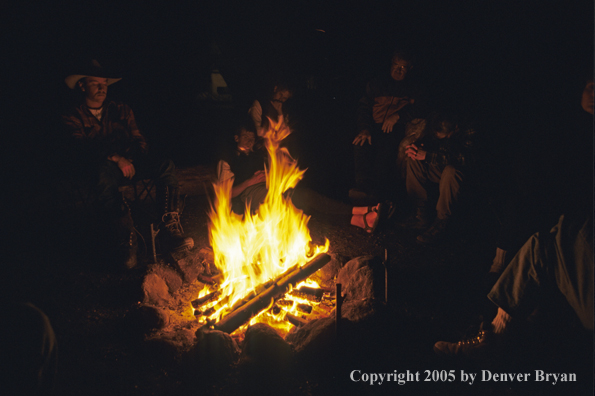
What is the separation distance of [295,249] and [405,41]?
20.4 ft

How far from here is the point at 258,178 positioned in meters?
4.98

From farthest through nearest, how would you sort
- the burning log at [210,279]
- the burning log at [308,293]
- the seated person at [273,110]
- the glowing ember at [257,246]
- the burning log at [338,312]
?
the seated person at [273,110], the burning log at [210,279], the burning log at [308,293], the glowing ember at [257,246], the burning log at [338,312]

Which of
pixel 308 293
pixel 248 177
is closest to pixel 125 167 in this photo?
pixel 248 177

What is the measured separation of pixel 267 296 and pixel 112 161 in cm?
283

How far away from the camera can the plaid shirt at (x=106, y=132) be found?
436cm

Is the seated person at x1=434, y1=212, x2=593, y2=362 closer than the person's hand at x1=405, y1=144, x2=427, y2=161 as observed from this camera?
Yes

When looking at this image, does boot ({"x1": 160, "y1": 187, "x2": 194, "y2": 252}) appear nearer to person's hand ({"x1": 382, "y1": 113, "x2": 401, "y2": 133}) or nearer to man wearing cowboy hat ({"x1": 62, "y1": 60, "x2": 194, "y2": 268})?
man wearing cowboy hat ({"x1": 62, "y1": 60, "x2": 194, "y2": 268})

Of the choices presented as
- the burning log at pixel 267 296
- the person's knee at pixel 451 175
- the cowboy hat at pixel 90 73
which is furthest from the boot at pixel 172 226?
the person's knee at pixel 451 175

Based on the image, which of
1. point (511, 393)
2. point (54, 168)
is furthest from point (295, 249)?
point (54, 168)

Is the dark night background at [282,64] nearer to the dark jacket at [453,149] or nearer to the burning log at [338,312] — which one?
the dark jacket at [453,149]

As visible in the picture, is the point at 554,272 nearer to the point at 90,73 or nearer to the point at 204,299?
the point at 204,299

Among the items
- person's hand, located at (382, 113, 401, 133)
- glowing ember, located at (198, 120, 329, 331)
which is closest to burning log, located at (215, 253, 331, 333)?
glowing ember, located at (198, 120, 329, 331)

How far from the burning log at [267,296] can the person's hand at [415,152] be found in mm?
2222

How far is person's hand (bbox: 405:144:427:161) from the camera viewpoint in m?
5.03
